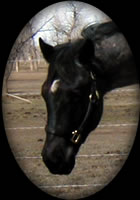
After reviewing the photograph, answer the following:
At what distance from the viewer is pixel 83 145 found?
5.48 feet

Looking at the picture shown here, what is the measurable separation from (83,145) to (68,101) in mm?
350

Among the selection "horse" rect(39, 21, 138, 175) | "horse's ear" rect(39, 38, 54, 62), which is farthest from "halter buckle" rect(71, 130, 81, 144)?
"horse's ear" rect(39, 38, 54, 62)

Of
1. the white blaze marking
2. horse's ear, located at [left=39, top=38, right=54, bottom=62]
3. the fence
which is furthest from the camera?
the fence

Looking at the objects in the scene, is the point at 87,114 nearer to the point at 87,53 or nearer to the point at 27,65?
the point at 87,53

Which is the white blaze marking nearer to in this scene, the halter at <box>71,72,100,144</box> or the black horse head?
the black horse head

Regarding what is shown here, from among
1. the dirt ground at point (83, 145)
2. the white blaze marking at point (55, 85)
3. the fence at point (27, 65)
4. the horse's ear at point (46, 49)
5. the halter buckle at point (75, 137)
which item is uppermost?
the horse's ear at point (46, 49)

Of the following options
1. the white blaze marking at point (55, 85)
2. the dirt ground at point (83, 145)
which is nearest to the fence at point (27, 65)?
the dirt ground at point (83, 145)

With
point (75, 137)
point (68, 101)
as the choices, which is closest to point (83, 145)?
point (75, 137)

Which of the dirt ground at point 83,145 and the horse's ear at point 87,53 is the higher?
the horse's ear at point 87,53

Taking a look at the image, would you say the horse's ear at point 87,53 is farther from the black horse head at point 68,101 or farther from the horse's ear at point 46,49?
the horse's ear at point 46,49

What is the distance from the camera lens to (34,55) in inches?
64.2

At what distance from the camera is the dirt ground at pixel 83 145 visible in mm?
1630

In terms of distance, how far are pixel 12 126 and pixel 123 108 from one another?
462 mm

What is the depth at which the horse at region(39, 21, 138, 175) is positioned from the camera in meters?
1.39
